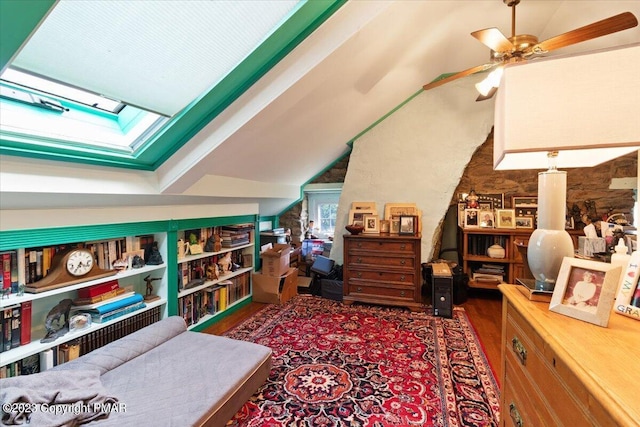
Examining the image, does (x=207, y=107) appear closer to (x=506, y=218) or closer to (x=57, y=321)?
(x=57, y=321)

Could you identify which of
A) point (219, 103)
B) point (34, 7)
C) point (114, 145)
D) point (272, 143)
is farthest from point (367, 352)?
point (34, 7)

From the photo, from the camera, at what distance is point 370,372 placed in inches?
78.5

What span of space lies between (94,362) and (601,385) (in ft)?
6.78

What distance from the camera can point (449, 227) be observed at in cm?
391

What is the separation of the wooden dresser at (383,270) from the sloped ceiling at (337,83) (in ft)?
3.99

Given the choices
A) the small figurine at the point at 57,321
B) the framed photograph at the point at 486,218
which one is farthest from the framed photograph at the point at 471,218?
the small figurine at the point at 57,321

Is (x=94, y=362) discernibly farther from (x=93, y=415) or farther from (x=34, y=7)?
(x=34, y=7)

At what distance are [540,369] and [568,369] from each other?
0.17 meters

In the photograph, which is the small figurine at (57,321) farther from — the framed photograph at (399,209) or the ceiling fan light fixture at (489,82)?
the ceiling fan light fixture at (489,82)

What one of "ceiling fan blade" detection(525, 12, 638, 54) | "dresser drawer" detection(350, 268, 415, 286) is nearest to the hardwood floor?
"dresser drawer" detection(350, 268, 415, 286)

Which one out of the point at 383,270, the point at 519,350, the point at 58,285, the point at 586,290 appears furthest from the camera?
the point at 383,270

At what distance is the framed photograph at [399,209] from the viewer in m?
3.50

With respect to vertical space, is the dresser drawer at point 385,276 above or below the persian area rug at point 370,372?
above

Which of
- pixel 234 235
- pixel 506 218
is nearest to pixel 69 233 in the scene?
pixel 234 235
